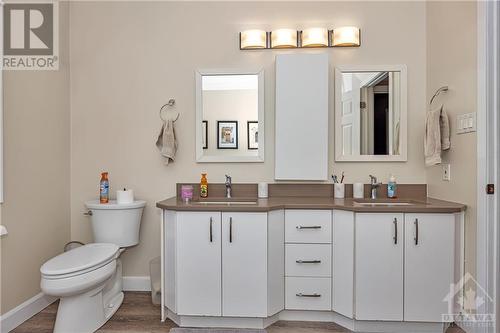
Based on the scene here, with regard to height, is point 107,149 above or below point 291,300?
above

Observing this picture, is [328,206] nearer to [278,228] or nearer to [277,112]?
[278,228]

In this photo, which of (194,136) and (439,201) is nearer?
(439,201)

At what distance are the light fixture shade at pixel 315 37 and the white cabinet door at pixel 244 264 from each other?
1381 mm

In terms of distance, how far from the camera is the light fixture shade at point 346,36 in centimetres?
241

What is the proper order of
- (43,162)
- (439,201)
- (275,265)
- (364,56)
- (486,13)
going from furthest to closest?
(364,56), (43,162), (439,201), (275,265), (486,13)

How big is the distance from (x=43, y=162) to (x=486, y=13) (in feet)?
9.80

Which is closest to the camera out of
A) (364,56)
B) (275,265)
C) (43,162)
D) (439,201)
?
(275,265)

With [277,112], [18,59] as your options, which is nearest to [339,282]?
[277,112]

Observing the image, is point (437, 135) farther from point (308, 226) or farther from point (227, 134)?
point (227, 134)

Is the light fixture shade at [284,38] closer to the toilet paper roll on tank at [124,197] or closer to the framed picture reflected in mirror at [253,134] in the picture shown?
the framed picture reflected in mirror at [253,134]

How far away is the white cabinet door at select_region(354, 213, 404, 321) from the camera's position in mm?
1940

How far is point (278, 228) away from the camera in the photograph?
2.04m

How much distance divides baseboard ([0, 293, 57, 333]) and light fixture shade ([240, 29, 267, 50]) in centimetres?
239

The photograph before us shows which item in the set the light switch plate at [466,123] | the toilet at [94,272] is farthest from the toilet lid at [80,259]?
the light switch plate at [466,123]
